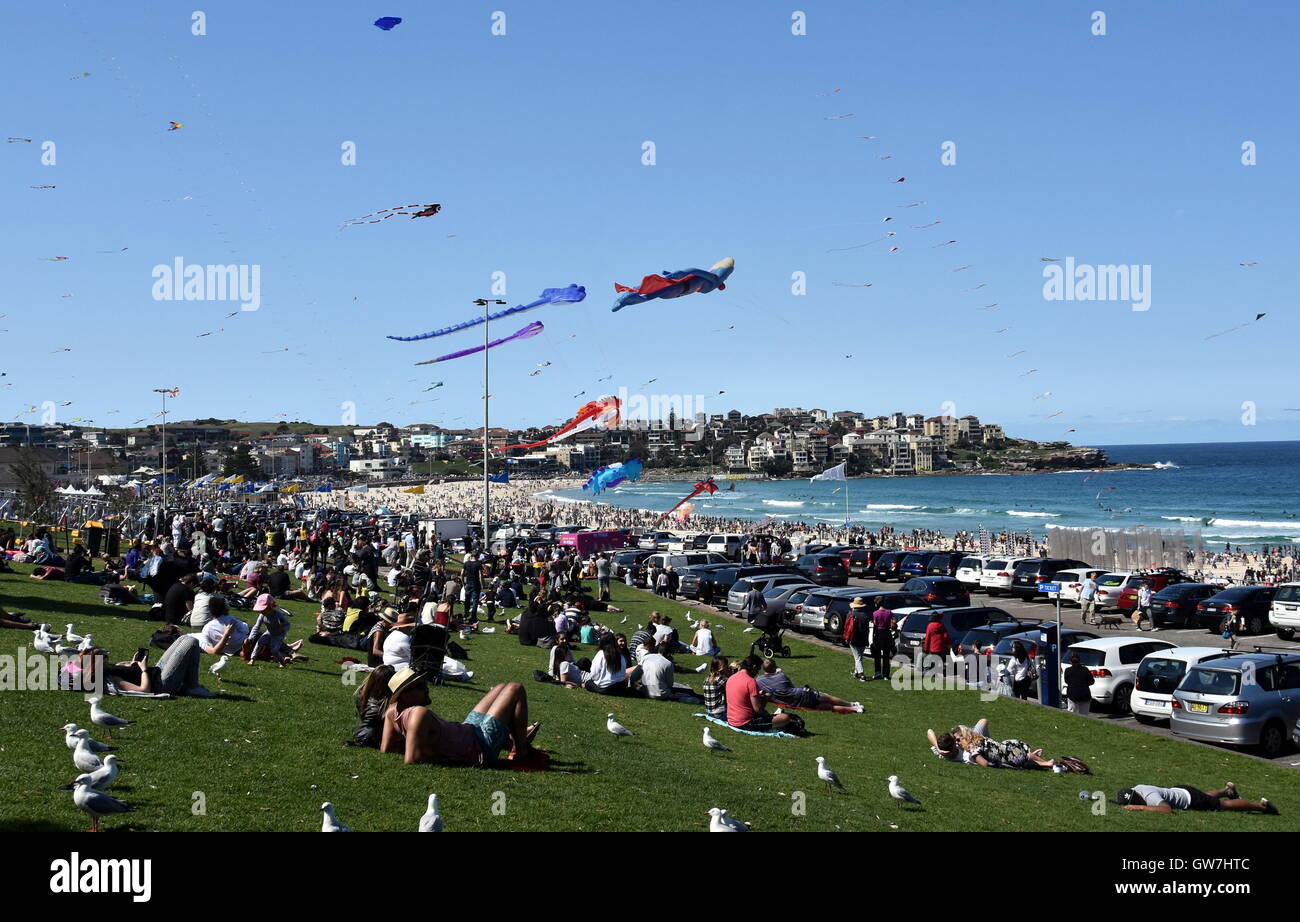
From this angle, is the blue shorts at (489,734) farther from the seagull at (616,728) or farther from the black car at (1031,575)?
the black car at (1031,575)

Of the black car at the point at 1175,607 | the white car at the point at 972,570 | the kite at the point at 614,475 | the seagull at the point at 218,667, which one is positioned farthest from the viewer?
the kite at the point at 614,475

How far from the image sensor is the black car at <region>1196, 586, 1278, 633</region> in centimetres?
2472

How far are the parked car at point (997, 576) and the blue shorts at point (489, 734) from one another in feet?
87.5

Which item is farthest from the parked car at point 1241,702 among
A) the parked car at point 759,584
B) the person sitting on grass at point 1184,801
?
the parked car at point 759,584

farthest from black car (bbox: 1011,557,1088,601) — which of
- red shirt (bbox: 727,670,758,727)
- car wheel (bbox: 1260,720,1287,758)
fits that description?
red shirt (bbox: 727,670,758,727)

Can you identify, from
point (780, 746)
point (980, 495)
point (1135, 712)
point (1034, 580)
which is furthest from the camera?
point (980, 495)

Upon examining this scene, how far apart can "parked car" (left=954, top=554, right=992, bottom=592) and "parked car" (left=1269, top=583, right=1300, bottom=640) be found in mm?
10070

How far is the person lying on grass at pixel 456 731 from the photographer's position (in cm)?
876

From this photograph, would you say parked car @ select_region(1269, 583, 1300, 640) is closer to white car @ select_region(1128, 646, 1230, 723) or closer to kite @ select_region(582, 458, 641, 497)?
white car @ select_region(1128, 646, 1230, 723)

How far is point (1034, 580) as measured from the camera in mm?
32531
